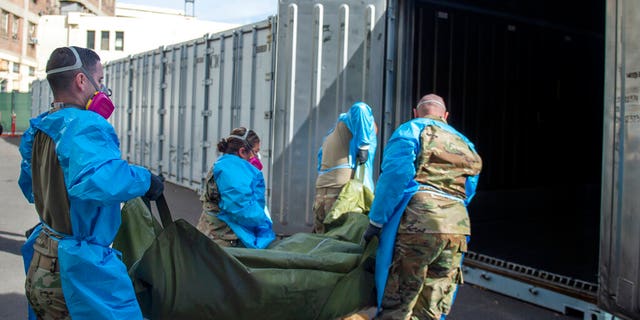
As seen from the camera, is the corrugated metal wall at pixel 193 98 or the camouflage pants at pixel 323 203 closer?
the camouflage pants at pixel 323 203

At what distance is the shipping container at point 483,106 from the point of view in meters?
4.07

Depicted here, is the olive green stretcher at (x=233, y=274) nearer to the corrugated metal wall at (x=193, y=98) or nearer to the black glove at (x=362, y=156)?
the black glove at (x=362, y=156)

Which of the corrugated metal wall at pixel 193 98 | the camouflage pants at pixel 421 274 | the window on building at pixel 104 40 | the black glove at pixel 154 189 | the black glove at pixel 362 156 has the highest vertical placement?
the window on building at pixel 104 40

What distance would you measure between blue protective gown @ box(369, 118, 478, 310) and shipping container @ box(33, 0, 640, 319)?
1629 millimetres

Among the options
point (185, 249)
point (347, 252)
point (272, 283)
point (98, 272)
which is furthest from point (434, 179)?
point (98, 272)

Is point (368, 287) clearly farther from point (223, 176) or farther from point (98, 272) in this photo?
point (98, 272)

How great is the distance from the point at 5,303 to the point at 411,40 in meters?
5.00

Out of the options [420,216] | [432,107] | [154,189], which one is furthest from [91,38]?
[154,189]

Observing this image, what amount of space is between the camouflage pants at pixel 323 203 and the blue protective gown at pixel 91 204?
2.84 m

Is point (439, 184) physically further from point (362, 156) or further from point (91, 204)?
point (91, 204)

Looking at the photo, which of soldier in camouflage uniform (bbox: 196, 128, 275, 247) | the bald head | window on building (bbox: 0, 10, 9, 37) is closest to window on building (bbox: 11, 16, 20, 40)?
window on building (bbox: 0, 10, 9, 37)

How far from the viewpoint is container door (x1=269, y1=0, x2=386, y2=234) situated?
6.29 meters

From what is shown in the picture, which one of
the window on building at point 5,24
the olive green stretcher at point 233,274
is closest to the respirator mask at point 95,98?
the olive green stretcher at point 233,274

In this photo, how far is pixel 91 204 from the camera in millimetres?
2279
